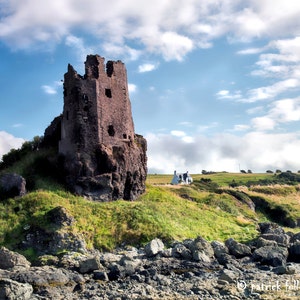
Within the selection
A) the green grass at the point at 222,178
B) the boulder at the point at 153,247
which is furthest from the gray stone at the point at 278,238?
the green grass at the point at 222,178

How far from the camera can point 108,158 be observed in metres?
40.0

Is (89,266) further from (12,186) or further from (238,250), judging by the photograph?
(12,186)

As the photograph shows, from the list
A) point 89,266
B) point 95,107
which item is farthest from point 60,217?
point 95,107

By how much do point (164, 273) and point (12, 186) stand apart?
57.2 feet

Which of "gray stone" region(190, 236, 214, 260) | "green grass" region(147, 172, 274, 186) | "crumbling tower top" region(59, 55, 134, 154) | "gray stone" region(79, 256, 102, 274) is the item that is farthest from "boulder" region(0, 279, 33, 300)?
"green grass" region(147, 172, 274, 186)

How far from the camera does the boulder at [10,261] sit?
26.2 m

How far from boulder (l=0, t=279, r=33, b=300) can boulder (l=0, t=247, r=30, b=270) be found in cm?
581

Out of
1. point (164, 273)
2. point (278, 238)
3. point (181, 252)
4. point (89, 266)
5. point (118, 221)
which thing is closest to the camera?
point (164, 273)

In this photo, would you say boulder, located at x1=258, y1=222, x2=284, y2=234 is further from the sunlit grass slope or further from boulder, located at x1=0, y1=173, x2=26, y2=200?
boulder, located at x1=0, y1=173, x2=26, y2=200

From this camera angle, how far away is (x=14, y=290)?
20203 millimetres

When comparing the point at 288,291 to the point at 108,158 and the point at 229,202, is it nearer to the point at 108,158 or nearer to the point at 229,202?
the point at 108,158

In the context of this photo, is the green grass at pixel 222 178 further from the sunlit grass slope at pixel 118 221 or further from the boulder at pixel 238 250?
the boulder at pixel 238 250

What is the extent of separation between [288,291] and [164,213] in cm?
1855

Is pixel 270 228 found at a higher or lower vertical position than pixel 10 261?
higher
